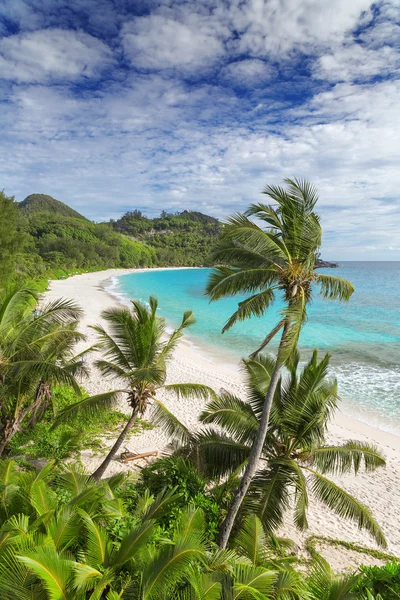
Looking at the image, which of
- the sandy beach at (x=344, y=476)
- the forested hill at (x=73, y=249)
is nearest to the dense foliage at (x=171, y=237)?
the forested hill at (x=73, y=249)

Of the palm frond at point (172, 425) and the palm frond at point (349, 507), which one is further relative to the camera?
the palm frond at point (172, 425)

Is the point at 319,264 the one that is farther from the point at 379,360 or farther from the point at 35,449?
the point at 379,360

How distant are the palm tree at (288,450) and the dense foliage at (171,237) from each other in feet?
423

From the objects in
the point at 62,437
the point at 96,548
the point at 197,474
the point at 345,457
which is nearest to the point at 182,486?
the point at 197,474

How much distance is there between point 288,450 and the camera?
7527 mm

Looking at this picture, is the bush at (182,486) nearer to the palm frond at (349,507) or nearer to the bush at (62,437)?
the palm frond at (349,507)

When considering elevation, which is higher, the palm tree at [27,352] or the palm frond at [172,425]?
the palm tree at [27,352]

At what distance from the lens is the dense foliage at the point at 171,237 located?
149 m

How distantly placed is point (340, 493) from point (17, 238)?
3158 centimetres

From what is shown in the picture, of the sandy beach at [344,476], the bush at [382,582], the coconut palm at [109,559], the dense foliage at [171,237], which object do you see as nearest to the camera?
the coconut palm at [109,559]

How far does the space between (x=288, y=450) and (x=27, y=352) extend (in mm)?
6933

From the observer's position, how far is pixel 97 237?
124188 mm

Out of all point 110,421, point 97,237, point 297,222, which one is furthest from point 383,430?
point 97,237

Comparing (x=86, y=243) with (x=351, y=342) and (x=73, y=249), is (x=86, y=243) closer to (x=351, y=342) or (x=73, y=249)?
(x=73, y=249)
